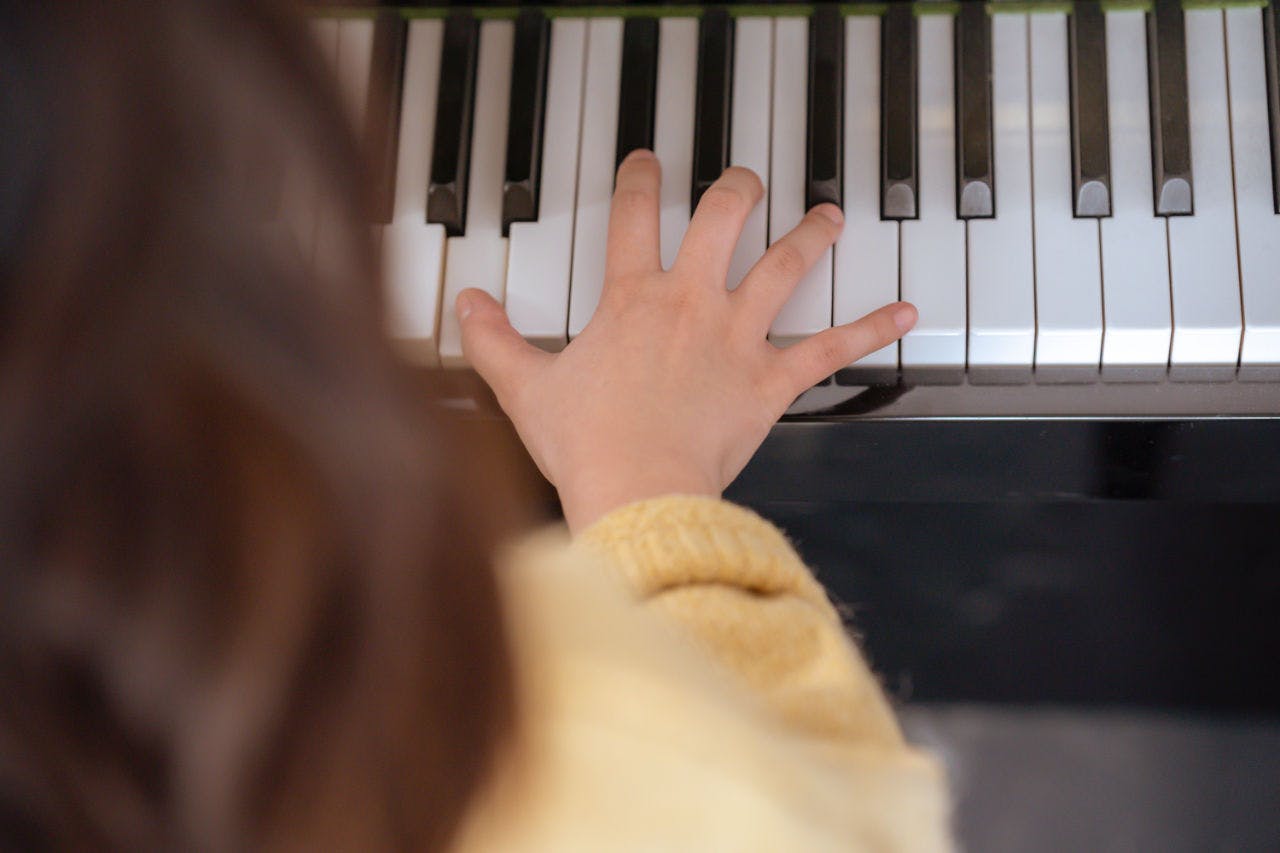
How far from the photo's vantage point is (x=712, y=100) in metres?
0.89

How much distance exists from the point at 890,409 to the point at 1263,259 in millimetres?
273

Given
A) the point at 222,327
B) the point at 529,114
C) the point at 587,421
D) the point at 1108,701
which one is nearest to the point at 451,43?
the point at 529,114

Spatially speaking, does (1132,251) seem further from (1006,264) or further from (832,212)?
(832,212)

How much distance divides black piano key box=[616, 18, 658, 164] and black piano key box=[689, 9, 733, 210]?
0.03 meters

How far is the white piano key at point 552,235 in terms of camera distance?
876 millimetres

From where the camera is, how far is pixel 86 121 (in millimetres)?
429

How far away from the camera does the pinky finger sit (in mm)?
819

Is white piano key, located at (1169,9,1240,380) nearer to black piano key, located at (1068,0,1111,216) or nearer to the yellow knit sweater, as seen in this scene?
black piano key, located at (1068,0,1111,216)

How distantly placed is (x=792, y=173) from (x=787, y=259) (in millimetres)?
87

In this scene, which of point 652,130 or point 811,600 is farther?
point 652,130

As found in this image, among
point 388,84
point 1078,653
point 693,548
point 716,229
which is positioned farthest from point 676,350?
point 1078,653

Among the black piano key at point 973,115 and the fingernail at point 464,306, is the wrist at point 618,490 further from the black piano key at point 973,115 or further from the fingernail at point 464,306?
the black piano key at point 973,115

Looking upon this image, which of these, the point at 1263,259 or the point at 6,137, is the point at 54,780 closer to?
the point at 6,137

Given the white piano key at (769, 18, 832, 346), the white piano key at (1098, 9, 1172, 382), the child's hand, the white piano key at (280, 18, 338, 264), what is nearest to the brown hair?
the white piano key at (280, 18, 338, 264)
